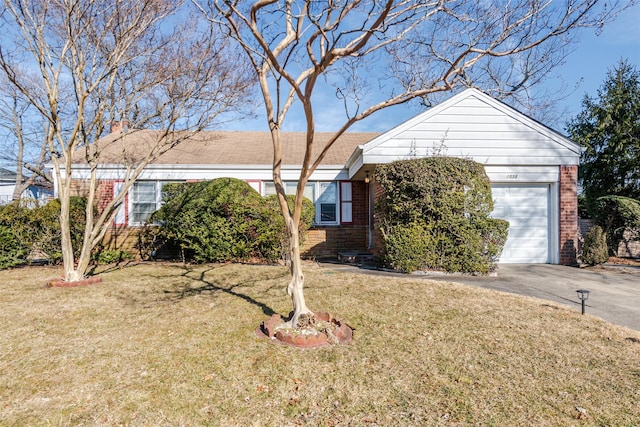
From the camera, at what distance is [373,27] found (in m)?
3.73

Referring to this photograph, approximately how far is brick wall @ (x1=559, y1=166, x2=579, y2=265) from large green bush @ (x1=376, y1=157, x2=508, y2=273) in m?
2.72

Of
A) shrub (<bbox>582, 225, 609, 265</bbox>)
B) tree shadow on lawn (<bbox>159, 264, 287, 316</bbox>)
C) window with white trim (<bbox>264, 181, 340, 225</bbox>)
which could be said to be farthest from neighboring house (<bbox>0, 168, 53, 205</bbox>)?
shrub (<bbox>582, 225, 609, 265</bbox>)

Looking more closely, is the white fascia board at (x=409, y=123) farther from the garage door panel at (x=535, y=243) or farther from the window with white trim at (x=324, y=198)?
the garage door panel at (x=535, y=243)

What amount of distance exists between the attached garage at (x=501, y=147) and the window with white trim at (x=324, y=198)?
121 inches

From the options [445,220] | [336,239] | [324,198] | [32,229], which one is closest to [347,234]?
[336,239]

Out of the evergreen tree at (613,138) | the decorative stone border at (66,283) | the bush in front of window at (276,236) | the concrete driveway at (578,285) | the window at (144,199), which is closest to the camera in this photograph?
the concrete driveway at (578,285)

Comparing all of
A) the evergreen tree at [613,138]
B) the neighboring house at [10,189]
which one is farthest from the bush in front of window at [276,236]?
the neighboring house at [10,189]

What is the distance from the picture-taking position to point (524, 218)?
32.0 feet

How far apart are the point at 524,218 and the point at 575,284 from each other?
2895mm

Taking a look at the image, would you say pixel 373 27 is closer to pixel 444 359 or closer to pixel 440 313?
pixel 444 359

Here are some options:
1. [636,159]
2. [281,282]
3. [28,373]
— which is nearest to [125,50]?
[281,282]

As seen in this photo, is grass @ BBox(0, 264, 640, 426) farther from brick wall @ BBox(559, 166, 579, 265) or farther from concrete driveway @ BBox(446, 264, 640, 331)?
brick wall @ BBox(559, 166, 579, 265)

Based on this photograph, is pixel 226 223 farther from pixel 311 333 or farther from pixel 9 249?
pixel 311 333

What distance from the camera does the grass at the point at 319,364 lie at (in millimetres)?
2777
